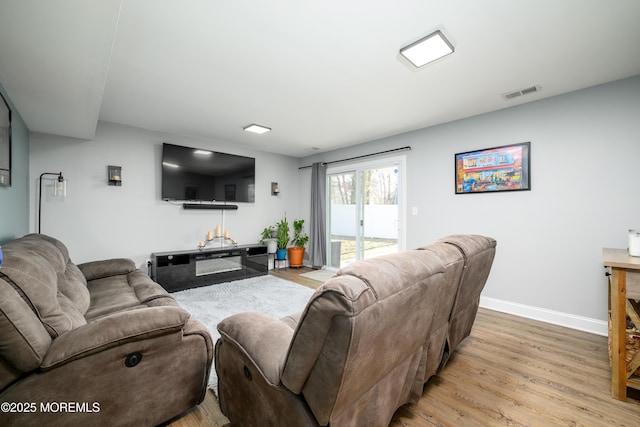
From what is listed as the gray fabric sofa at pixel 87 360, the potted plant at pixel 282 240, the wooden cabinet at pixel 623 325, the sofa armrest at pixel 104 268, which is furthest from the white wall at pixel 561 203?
the sofa armrest at pixel 104 268

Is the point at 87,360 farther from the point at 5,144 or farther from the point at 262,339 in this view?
the point at 5,144

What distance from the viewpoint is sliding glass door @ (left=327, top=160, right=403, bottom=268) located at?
4451 millimetres

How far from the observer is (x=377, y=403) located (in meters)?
1.17

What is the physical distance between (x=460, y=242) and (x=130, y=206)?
4314 mm

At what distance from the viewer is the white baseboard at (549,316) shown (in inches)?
105

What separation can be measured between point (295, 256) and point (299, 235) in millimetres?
564

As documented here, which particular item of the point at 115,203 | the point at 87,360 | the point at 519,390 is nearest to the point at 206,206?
the point at 115,203

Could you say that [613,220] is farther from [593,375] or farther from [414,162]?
[414,162]

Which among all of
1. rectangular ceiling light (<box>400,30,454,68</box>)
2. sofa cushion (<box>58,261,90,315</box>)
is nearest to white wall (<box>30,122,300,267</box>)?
sofa cushion (<box>58,261,90,315</box>)

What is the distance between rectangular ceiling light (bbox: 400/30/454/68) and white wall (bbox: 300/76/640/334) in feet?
5.73

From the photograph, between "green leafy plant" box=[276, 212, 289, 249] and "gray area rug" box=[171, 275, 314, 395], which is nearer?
"gray area rug" box=[171, 275, 314, 395]

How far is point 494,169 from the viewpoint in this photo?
3297 mm

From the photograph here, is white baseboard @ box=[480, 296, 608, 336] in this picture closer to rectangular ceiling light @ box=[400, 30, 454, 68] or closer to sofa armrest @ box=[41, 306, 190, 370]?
rectangular ceiling light @ box=[400, 30, 454, 68]

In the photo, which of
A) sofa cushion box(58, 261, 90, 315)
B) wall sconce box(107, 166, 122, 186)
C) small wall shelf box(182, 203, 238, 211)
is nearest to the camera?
sofa cushion box(58, 261, 90, 315)
